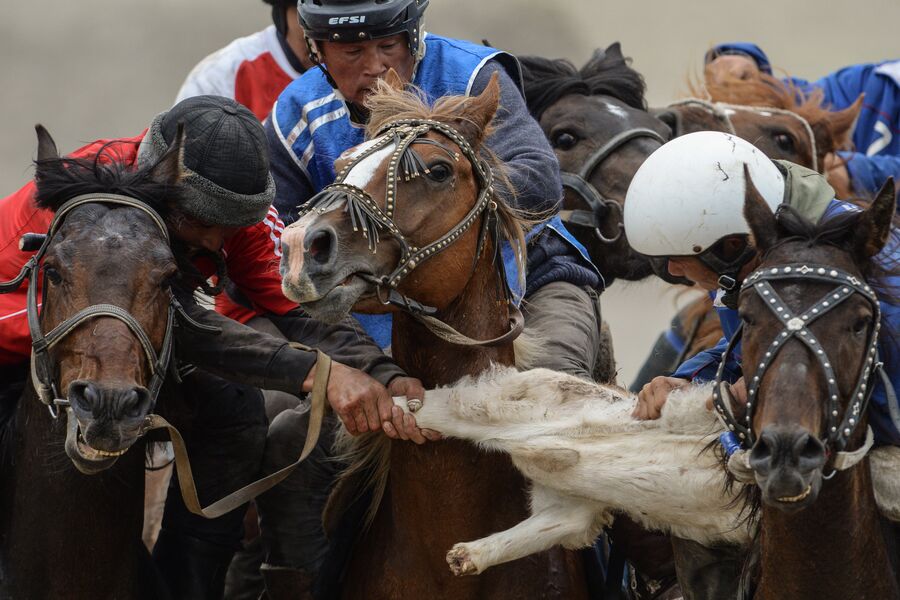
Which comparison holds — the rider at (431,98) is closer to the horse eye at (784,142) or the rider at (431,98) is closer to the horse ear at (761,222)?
the horse ear at (761,222)

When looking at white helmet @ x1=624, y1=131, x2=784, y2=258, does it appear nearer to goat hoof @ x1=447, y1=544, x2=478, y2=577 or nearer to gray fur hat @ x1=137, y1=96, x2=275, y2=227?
goat hoof @ x1=447, y1=544, x2=478, y2=577

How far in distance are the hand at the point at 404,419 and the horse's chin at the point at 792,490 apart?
1180 mm

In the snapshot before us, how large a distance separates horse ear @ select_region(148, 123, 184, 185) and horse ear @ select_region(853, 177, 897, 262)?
2151mm

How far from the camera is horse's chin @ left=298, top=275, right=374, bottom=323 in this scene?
3928 mm

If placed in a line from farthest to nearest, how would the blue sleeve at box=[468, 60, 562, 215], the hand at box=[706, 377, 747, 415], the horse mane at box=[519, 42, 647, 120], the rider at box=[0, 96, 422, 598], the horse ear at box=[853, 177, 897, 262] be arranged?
1. the horse mane at box=[519, 42, 647, 120]
2. the blue sleeve at box=[468, 60, 562, 215]
3. the rider at box=[0, 96, 422, 598]
4. the hand at box=[706, 377, 747, 415]
5. the horse ear at box=[853, 177, 897, 262]

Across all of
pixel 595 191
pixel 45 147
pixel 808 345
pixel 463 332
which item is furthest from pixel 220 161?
pixel 595 191

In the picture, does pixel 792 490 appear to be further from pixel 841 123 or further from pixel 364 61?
pixel 841 123

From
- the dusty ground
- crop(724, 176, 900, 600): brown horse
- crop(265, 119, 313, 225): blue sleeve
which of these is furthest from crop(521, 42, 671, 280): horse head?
the dusty ground

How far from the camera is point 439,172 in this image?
4191mm

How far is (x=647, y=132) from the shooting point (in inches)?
268

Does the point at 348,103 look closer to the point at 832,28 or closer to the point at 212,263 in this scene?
the point at 212,263

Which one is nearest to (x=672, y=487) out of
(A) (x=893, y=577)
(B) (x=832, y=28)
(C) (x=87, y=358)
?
(A) (x=893, y=577)

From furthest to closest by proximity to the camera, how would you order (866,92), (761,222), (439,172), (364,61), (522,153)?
(866,92) < (364,61) < (522,153) < (439,172) < (761,222)

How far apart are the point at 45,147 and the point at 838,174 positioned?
4553 mm
